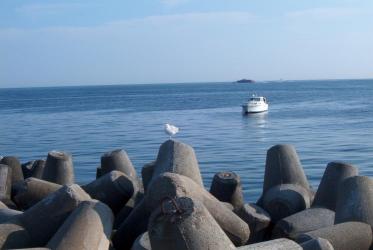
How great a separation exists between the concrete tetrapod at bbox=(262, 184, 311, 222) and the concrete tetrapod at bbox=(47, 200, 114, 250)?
2.66 metres

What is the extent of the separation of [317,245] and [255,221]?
6.02ft

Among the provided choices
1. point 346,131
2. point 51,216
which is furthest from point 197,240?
point 346,131

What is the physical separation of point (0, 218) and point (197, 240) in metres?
3.32

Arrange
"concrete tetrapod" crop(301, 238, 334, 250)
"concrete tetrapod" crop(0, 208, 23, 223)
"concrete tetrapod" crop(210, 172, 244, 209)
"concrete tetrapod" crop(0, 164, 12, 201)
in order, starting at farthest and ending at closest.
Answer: "concrete tetrapod" crop(0, 164, 12, 201), "concrete tetrapod" crop(210, 172, 244, 209), "concrete tetrapod" crop(0, 208, 23, 223), "concrete tetrapod" crop(301, 238, 334, 250)

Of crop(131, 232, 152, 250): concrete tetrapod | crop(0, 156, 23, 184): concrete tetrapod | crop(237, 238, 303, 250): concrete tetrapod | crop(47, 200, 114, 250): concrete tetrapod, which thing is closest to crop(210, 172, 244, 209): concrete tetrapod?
crop(47, 200, 114, 250): concrete tetrapod

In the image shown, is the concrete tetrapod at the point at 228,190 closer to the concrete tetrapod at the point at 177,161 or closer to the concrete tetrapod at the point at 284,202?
the concrete tetrapod at the point at 284,202

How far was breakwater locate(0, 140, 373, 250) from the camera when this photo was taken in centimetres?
501

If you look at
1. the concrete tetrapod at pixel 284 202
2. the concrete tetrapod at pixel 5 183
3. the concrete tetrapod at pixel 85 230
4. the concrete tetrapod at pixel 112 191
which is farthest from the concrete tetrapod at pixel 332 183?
the concrete tetrapod at pixel 5 183

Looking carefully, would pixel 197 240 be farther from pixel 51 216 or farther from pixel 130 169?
pixel 130 169

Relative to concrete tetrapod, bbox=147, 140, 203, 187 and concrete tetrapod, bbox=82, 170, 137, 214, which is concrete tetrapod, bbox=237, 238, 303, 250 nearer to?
concrete tetrapod, bbox=147, 140, 203, 187

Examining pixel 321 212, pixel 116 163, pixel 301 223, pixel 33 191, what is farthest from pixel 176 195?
pixel 116 163

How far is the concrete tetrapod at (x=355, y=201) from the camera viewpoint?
727 centimetres

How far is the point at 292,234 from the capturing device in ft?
24.2

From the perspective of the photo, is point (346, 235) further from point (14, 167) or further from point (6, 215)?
point (14, 167)
